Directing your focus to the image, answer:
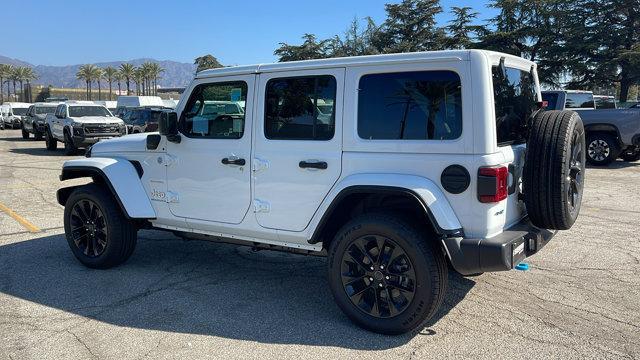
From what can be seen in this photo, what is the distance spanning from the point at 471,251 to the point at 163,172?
291 cm

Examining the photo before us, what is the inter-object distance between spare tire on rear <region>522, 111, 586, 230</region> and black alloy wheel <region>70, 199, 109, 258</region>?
3.90 metres

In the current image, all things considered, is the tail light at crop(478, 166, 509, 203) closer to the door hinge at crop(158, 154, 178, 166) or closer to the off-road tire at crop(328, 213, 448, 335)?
the off-road tire at crop(328, 213, 448, 335)

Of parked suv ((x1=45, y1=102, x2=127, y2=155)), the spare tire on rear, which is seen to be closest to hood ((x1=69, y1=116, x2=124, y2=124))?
parked suv ((x1=45, y1=102, x2=127, y2=155))

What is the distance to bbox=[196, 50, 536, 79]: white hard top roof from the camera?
3.52 m

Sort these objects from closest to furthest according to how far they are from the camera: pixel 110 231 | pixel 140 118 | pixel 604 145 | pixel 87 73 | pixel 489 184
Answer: pixel 489 184
pixel 110 231
pixel 604 145
pixel 140 118
pixel 87 73

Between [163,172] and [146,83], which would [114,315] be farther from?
[146,83]

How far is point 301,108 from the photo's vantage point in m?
4.16

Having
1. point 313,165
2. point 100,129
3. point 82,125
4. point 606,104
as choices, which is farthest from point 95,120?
point 606,104

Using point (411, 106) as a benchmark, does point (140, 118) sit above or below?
above

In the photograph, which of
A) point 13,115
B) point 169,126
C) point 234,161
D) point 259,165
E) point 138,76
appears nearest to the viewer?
point 259,165

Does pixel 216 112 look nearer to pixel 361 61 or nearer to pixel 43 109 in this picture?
pixel 361 61

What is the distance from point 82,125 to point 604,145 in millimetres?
15553

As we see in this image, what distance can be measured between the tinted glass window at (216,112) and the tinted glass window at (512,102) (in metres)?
2.02

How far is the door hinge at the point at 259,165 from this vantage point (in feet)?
14.0
